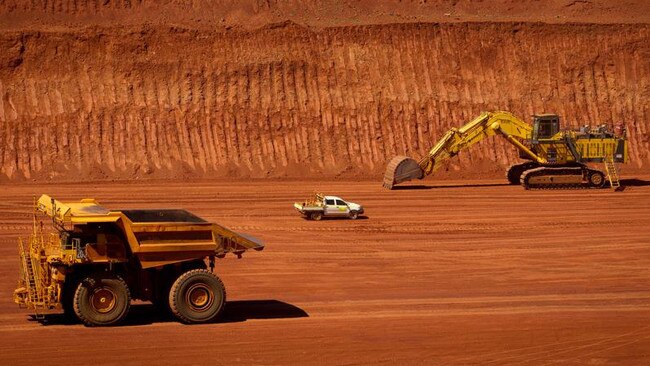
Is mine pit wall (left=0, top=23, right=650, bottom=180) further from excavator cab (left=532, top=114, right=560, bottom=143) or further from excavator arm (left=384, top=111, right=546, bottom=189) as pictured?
excavator cab (left=532, top=114, right=560, bottom=143)

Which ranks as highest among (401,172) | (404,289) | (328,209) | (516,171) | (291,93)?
(291,93)

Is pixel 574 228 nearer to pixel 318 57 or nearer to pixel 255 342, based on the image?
pixel 255 342

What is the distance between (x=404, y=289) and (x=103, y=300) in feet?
23.3

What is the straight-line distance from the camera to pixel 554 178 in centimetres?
4466

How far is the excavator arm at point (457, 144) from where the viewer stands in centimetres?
4381

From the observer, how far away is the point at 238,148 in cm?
5106

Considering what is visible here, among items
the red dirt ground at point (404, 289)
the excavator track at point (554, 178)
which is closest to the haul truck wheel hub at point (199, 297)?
the red dirt ground at point (404, 289)

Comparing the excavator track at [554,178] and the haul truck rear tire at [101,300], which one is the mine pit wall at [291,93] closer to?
the excavator track at [554,178]

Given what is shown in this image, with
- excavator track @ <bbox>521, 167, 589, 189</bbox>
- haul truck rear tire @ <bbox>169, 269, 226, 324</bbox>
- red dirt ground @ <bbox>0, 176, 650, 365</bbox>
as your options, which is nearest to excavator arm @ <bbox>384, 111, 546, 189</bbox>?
excavator track @ <bbox>521, 167, 589, 189</bbox>

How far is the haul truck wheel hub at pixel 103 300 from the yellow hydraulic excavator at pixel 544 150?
26.2 meters

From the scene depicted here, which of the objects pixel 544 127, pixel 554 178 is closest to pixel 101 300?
pixel 554 178

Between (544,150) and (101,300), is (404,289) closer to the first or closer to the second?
(101,300)

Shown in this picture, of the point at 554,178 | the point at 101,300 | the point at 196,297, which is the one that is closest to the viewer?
the point at 101,300

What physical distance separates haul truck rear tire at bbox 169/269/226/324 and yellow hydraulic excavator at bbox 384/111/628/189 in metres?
25.4
